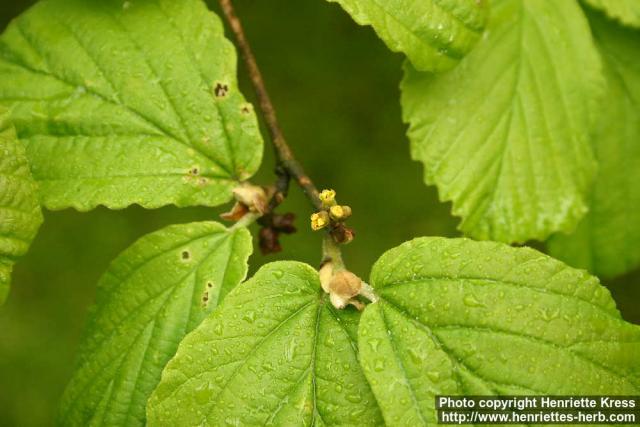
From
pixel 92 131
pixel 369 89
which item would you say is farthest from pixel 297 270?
pixel 369 89

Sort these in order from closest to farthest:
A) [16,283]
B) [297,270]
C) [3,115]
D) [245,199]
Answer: [3,115]
[297,270]
[245,199]
[16,283]

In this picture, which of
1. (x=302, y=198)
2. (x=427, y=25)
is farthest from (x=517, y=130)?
(x=302, y=198)

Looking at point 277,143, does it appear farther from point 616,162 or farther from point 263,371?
point 616,162

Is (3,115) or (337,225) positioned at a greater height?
(3,115)

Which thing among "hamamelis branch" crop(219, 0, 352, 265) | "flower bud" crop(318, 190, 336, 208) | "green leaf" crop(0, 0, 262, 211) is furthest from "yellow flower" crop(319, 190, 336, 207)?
"green leaf" crop(0, 0, 262, 211)

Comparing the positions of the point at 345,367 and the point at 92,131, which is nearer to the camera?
the point at 345,367

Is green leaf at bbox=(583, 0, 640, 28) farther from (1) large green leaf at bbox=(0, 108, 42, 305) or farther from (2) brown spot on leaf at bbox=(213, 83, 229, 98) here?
(1) large green leaf at bbox=(0, 108, 42, 305)

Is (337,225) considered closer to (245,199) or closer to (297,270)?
(297,270)
